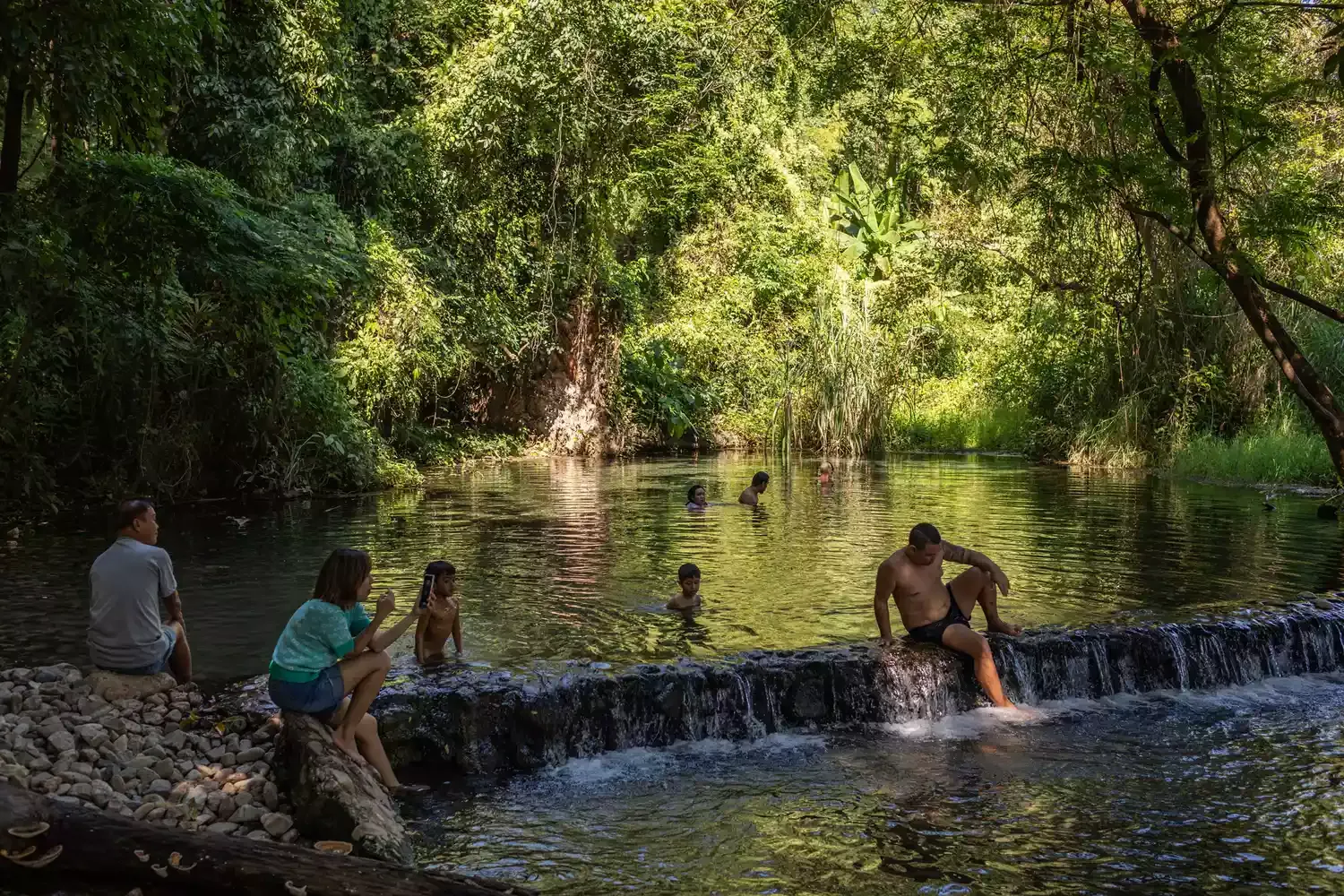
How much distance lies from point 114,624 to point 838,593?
23.1 ft

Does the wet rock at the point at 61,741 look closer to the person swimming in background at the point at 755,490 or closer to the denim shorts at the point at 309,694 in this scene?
the denim shorts at the point at 309,694

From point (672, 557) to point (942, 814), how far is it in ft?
26.2

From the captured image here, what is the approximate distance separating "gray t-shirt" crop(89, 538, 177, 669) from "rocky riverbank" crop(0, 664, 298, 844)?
246 millimetres

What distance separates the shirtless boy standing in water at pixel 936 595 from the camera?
944 cm

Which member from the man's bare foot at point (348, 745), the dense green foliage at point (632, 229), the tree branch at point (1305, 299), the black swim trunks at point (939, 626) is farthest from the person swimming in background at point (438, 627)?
the tree branch at point (1305, 299)

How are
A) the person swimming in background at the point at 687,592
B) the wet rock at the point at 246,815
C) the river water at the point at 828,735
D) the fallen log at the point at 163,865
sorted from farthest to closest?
the person swimming in background at the point at 687,592, the river water at the point at 828,735, the wet rock at the point at 246,815, the fallen log at the point at 163,865

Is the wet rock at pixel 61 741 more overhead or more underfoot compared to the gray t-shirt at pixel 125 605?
more underfoot

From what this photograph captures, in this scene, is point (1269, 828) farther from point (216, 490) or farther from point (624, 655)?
point (216, 490)

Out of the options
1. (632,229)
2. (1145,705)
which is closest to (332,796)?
(1145,705)

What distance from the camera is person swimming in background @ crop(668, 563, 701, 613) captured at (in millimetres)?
11000

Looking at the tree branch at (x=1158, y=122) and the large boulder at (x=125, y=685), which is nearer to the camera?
the large boulder at (x=125, y=685)

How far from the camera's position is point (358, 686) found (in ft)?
22.8

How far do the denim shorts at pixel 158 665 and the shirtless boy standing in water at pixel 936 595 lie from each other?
512cm

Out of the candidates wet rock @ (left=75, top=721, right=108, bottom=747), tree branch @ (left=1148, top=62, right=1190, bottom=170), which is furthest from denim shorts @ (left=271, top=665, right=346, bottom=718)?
tree branch @ (left=1148, top=62, right=1190, bottom=170)
